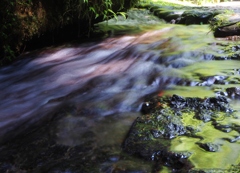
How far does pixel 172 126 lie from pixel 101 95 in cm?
117

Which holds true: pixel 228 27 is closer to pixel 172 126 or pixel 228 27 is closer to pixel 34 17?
pixel 34 17

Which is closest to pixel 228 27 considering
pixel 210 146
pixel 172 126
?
pixel 172 126

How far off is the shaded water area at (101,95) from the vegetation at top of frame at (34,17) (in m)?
0.35

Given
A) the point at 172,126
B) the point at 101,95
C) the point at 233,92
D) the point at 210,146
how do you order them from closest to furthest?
the point at 210,146 → the point at 172,126 → the point at 233,92 → the point at 101,95

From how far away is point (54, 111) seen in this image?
113 inches

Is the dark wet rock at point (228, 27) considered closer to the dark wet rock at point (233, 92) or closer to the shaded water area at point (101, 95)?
the shaded water area at point (101, 95)

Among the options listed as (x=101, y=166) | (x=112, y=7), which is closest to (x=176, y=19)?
(x=112, y=7)

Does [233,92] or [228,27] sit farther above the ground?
[228,27]

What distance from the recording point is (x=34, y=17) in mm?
5004

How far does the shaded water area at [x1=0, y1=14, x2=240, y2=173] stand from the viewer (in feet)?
6.26

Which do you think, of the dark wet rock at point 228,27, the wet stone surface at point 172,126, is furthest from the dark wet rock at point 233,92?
the dark wet rock at point 228,27

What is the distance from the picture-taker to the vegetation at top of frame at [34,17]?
4.78 meters

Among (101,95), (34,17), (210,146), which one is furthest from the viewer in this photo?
(34,17)

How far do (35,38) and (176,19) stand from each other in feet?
13.1
